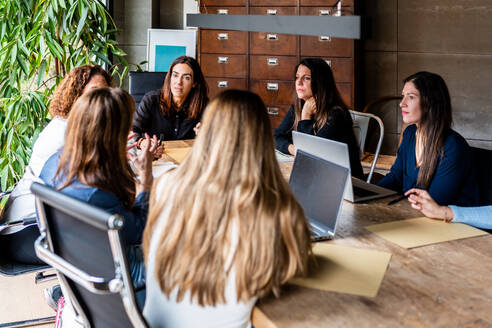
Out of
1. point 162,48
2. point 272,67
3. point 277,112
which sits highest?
point 162,48

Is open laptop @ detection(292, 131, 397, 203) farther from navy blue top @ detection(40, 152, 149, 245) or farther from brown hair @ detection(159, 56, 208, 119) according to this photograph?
brown hair @ detection(159, 56, 208, 119)

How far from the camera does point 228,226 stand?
117 cm

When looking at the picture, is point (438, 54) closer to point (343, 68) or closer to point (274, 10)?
point (343, 68)

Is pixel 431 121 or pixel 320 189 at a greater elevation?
pixel 431 121

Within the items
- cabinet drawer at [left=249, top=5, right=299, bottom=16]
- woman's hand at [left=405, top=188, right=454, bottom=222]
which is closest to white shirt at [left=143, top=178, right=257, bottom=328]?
woman's hand at [left=405, top=188, right=454, bottom=222]

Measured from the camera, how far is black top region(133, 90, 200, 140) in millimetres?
3498

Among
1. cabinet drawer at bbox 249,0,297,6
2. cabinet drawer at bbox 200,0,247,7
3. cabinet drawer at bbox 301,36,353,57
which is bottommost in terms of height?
cabinet drawer at bbox 301,36,353,57

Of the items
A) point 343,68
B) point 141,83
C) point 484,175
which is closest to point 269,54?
point 343,68

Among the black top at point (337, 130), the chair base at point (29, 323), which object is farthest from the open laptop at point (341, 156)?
the chair base at point (29, 323)

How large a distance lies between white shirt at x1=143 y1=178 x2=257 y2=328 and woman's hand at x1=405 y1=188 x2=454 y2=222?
92cm

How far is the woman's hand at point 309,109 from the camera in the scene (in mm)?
3166

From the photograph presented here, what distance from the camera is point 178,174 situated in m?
1.25

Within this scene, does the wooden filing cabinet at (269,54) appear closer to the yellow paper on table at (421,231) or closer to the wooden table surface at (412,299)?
the yellow paper on table at (421,231)

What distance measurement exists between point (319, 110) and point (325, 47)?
72.1 inches
